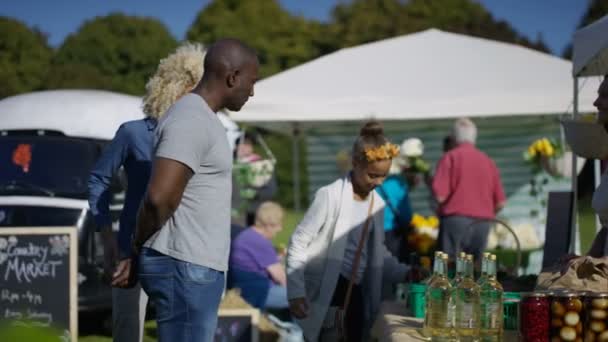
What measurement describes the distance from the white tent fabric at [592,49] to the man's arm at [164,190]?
289cm

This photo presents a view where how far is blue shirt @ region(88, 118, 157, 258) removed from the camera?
3891 millimetres

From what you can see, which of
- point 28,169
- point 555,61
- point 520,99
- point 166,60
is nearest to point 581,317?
point 166,60

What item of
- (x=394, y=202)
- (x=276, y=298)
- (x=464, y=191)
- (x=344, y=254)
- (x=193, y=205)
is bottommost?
(x=276, y=298)

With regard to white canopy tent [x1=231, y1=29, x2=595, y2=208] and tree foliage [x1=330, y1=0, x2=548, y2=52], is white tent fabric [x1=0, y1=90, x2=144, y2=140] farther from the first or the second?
tree foliage [x1=330, y1=0, x2=548, y2=52]

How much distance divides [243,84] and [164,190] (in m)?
0.48

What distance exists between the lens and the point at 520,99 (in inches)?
371

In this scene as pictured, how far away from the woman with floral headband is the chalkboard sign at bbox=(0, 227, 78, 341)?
264 cm

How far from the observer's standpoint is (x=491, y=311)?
3.11 meters

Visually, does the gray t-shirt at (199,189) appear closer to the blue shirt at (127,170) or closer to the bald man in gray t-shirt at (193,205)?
the bald man in gray t-shirt at (193,205)

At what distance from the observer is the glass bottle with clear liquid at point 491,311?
310cm

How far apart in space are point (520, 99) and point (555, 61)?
862mm

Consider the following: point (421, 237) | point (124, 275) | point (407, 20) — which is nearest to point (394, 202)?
point (421, 237)

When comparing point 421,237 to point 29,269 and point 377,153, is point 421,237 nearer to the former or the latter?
point 29,269

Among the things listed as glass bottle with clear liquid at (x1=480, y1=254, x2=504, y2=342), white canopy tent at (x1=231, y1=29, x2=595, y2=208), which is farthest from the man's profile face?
white canopy tent at (x1=231, y1=29, x2=595, y2=208)
